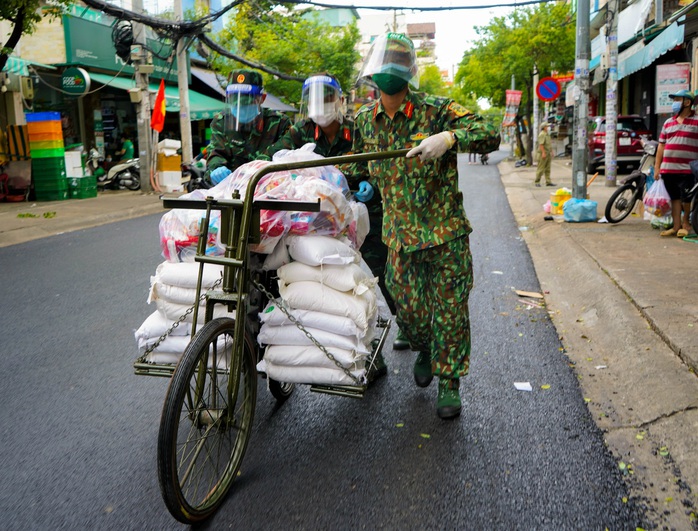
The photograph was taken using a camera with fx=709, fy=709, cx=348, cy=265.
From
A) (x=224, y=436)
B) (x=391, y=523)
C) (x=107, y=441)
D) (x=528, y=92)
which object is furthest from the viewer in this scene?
(x=528, y=92)

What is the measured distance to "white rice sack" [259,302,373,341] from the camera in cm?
306

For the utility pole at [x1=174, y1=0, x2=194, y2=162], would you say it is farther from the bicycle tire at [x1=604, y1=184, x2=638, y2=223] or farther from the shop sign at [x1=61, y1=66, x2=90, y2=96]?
the bicycle tire at [x1=604, y1=184, x2=638, y2=223]

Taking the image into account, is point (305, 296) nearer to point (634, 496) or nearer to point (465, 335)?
point (465, 335)

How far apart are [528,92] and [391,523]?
111 feet

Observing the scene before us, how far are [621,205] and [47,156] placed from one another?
12.2 meters

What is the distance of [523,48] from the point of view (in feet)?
102

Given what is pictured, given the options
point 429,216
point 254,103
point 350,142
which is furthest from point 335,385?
point 254,103

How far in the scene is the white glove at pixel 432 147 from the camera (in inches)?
117

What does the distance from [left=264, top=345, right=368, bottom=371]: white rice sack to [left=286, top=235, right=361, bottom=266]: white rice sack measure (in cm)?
38

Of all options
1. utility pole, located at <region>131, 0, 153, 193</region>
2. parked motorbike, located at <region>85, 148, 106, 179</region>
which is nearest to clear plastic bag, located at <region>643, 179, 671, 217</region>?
utility pole, located at <region>131, 0, 153, 193</region>

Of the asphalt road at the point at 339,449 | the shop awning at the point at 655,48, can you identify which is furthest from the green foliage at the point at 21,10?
the shop awning at the point at 655,48

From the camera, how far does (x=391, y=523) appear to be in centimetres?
255

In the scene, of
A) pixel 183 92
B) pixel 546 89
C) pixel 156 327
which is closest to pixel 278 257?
pixel 156 327

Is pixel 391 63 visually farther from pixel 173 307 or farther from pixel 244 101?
pixel 173 307
